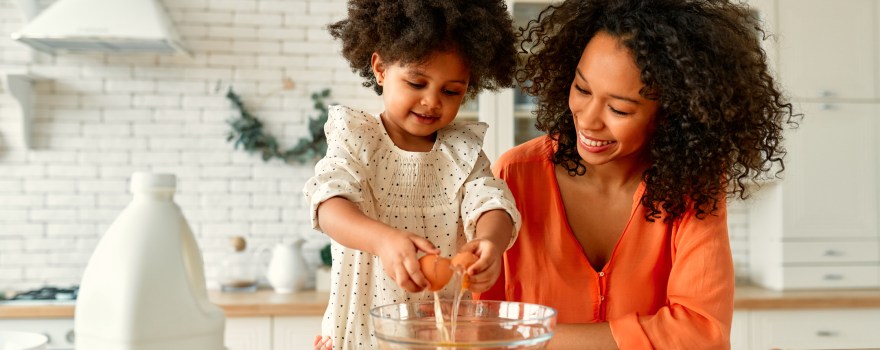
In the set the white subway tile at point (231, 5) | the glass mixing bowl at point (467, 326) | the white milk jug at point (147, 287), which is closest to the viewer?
the white milk jug at point (147, 287)

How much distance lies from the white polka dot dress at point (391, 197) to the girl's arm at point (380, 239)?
0.18 meters

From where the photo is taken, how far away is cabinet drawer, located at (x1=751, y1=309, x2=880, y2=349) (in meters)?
3.24

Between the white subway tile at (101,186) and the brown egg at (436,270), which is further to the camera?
the white subway tile at (101,186)

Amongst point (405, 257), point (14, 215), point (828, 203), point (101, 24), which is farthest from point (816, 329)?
point (14, 215)

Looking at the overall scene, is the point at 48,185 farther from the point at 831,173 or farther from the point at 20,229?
the point at 831,173

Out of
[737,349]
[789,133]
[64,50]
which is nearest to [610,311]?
[737,349]

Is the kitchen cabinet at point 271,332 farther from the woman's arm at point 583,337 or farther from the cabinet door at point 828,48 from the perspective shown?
the cabinet door at point 828,48

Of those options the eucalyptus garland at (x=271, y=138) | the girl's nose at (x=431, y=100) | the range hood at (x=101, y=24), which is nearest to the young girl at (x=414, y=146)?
the girl's nose at (x=431, y=100)

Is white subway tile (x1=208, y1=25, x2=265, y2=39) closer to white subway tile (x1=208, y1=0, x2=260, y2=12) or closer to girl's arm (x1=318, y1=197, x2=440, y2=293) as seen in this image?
white subway tile (x1=208, y1=0, x2=260, y2=12)

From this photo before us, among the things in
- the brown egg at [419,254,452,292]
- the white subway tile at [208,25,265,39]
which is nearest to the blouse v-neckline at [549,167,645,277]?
the brown egg at [419,254,452,292]

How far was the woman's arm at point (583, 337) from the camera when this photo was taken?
1.30 m

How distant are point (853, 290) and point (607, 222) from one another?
8.12 ft

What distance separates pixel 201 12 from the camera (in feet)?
11.8

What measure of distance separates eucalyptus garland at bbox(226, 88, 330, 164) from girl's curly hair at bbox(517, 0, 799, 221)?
7.07ft
